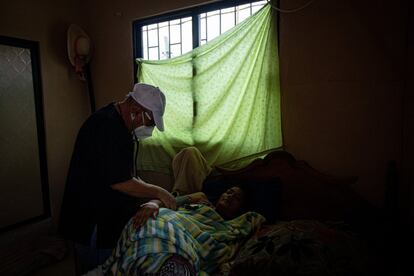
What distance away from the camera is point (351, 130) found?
211 centimetres

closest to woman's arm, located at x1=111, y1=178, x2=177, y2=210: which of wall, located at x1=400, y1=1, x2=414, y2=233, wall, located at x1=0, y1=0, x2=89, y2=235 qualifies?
wall, located at x1=400, y1=1, x2=414, y2=233

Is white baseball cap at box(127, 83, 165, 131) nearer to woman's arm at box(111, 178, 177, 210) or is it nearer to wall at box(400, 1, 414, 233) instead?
woman's arm at box(111, 178, 177, 210)

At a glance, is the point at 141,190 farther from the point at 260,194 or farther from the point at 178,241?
the point at 260,194

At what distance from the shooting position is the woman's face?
6.81ft

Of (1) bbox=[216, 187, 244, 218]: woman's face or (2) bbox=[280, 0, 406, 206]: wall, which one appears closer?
(2) bbox=[280, 0, 406, 206]: wall

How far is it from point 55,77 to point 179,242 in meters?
2.56

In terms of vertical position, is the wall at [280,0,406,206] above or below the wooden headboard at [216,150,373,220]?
above

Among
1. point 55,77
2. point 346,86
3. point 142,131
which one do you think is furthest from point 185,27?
point 142,131

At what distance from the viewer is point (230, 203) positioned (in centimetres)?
209

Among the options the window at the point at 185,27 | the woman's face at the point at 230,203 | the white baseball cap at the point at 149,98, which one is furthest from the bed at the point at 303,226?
the window at the point at 185,27

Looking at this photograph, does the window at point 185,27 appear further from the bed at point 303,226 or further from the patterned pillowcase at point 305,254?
the patterned pillowcase at point 305,254

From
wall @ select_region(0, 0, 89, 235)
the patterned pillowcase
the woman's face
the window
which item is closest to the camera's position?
the patterned pillowcase

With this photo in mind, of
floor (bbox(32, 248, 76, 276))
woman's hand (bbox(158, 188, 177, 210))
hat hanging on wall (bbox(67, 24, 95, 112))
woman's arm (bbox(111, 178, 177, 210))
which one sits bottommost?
floor (bbox(32, 248, 76, 276))

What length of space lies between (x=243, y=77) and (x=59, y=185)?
2299 mm
